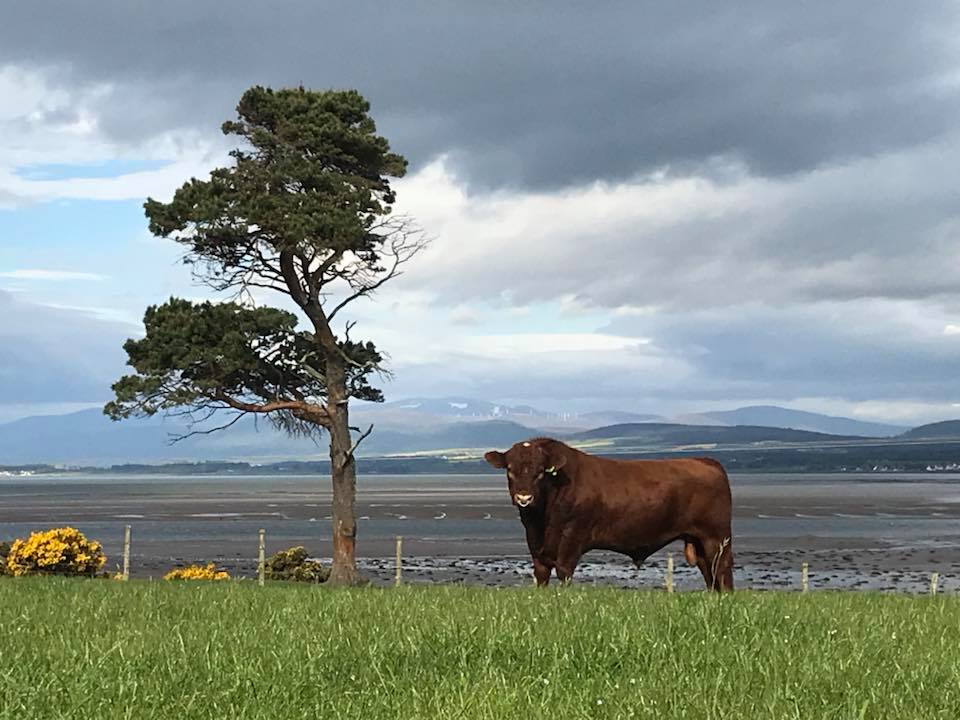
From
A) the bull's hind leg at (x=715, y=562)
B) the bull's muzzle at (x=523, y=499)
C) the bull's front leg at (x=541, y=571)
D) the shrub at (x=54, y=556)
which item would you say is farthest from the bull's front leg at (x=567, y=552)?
the shrub at (x=54, y=556)

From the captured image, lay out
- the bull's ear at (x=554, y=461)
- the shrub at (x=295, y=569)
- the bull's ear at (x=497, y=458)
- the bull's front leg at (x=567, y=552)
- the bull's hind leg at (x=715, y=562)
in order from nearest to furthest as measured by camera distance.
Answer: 1. the bull's ear at (x=554, y=461)
2. the bull's front leg at (x=567, y=552)
3. the bull's ear at (x=497, y=458)
4. the bull's hind leg at (x=715, y=562)
5. the shrub at (x=295, y=569)

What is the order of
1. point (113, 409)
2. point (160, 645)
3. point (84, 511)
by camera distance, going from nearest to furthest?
point (160, 645) < point (113, 409) < point (84, 511)

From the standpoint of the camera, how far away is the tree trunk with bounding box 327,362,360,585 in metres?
32.3

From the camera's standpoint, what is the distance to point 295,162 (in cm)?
3234

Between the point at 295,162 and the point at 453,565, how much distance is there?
Answer: 3334 centimetres

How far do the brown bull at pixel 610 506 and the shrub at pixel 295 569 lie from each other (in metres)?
19.1

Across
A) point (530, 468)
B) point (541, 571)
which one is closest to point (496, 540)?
point (541, 571)

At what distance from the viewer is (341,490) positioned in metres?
32.5

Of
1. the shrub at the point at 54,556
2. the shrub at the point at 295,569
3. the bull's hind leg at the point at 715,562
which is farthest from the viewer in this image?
the shrub at the point at 295,569

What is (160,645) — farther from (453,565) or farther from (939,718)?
(453,565)

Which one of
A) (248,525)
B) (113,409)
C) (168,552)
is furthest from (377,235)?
(248,525)

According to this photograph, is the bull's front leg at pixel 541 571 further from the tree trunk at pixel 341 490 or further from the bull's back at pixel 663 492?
the tree trunk at pixel 341 490

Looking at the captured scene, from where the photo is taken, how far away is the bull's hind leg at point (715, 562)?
63.3ft

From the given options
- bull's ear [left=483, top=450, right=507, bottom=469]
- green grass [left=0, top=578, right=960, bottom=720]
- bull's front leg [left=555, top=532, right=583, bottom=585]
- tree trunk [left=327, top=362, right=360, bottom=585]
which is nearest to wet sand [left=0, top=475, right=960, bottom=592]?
tree trunk [left=327, top=362, right=360, bottom=585]
